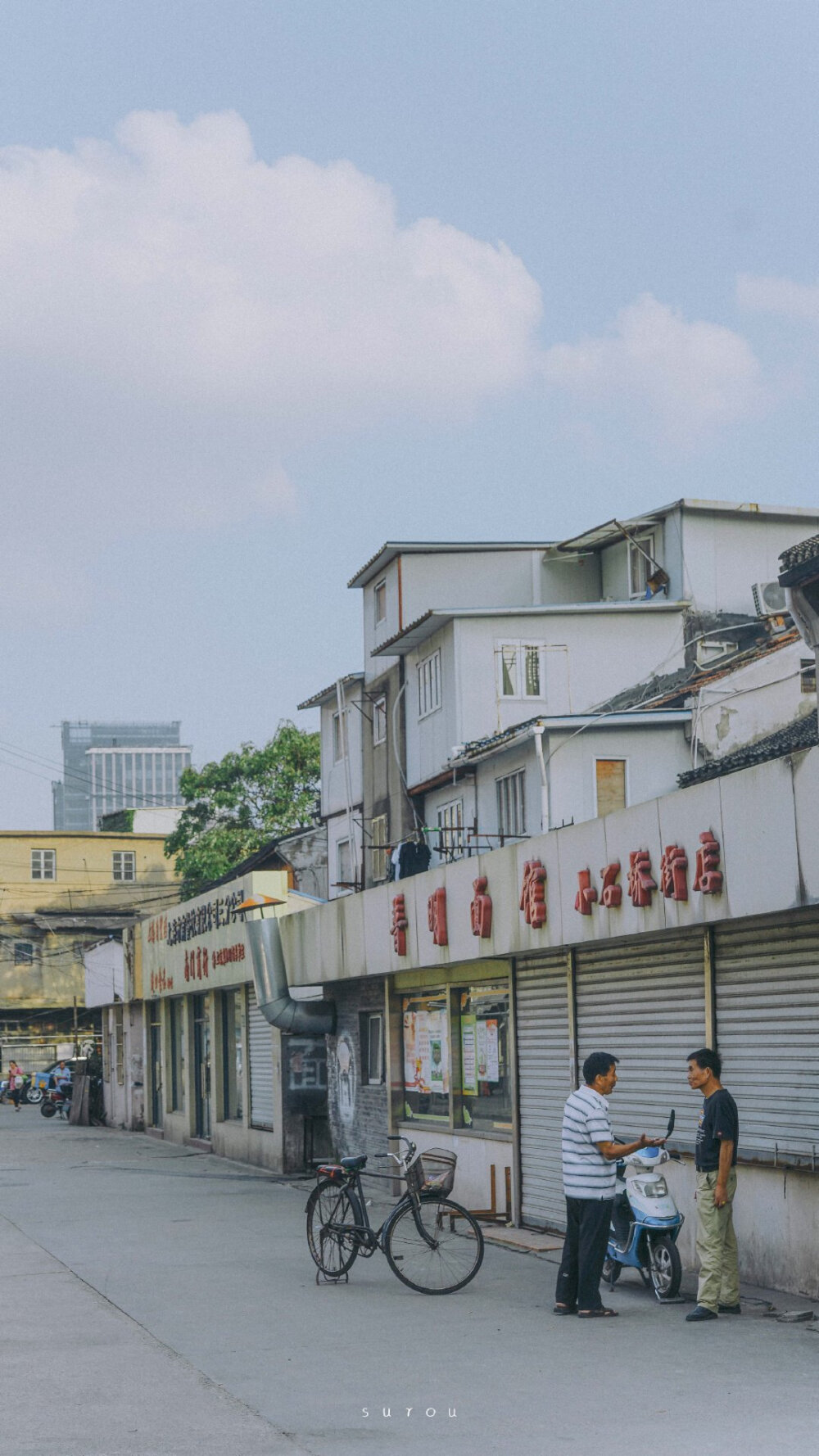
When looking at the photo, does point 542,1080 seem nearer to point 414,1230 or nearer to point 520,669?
point 414,1230

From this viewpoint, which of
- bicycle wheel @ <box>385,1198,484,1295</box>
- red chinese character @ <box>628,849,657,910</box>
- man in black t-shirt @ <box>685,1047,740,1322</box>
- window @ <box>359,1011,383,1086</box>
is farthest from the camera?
window @ <box>359,1011,383,1086</box>

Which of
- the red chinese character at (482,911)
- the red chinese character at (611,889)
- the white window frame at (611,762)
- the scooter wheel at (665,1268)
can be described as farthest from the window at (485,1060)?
the white window frame at (611,762)

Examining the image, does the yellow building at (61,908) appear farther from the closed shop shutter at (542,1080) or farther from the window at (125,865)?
the closed shop shutter at (542,1080)

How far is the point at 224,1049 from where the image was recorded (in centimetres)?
2833

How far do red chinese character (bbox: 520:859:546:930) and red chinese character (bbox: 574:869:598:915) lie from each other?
0.75 meters

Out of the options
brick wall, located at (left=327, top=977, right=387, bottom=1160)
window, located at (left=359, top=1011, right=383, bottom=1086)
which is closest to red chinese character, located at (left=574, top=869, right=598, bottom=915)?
brick wall, located at (left=327, top=977, right=387, bottom=1160)

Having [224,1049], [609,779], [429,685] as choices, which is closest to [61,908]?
[429,685]

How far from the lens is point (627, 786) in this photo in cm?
2703

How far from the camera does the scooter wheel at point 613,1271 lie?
11492 millimetres

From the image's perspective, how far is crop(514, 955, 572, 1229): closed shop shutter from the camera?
1456cm

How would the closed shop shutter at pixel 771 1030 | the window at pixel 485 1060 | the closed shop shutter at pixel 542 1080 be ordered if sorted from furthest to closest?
the window at pixel 485 1060 → the closed shop shutter at pixel 542 1080 → the closed shop shutter at pixel 771 1030

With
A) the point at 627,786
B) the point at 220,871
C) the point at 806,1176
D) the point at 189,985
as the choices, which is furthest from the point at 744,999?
the point at 220,871

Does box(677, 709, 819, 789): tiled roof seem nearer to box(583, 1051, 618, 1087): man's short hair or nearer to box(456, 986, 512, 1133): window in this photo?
box(456, 986, 512, 1133): window

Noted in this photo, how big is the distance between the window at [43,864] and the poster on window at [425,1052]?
169ft
